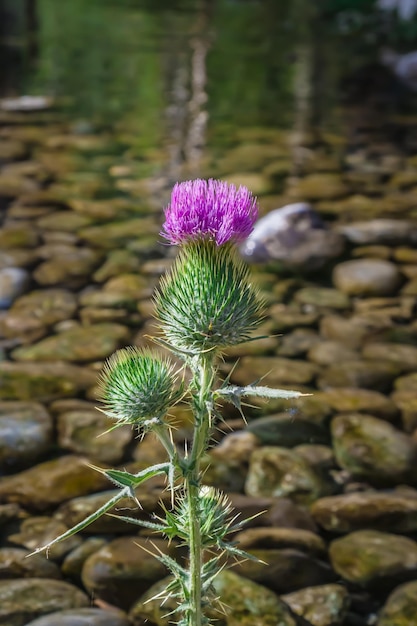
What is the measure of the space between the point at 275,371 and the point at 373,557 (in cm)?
150

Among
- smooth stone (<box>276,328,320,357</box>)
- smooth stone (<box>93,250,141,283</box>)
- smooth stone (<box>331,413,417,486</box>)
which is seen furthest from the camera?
smooth stone (<box>93,250,141,283</box>)

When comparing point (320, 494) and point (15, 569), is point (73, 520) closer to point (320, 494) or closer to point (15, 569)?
point (15, 569)

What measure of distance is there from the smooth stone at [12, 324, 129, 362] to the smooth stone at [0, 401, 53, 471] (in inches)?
21.3

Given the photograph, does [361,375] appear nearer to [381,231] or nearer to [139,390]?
[381,231]

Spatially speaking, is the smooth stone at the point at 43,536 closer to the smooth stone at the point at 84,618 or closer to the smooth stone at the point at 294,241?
the smooth stone at the point at 84,618

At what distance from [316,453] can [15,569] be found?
54.5 inches

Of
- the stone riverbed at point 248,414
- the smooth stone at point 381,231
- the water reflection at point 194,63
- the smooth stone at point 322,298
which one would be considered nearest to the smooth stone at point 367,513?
the stone riverbed at point 248,414

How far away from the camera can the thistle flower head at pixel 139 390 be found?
1920 millimetres

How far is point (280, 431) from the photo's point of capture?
401 centimetres

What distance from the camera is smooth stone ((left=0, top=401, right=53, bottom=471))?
376cm

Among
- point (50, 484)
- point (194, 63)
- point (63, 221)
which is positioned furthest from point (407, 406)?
point (194, 63)

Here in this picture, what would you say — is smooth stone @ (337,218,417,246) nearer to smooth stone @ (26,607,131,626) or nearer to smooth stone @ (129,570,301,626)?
smooth stone @ (129,570,301,626)

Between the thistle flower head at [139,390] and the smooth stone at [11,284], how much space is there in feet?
11.0

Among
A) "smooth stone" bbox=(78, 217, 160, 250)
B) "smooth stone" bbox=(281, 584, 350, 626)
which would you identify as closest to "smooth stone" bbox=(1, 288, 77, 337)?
"smooth stone" bbox=(78, 217, 160, 250)
